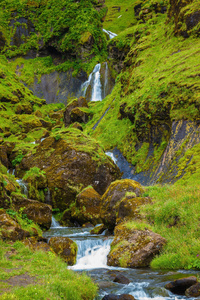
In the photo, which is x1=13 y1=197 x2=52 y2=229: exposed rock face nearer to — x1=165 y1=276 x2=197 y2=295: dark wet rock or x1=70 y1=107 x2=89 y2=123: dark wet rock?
x1=165 y1=276 x2=197 y2=295: dark wet rock

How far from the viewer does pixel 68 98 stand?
228 ft

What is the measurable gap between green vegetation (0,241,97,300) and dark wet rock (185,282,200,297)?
281 cm

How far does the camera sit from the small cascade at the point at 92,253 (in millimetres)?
12859

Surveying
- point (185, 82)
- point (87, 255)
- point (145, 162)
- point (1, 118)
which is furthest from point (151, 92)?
point (1, 118)

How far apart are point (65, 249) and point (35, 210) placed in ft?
17.4

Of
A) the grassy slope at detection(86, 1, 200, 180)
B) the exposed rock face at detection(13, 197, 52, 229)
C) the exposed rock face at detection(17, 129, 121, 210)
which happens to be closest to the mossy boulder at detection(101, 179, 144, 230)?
the exposed rock face at detection(13, 197, 52, 229)

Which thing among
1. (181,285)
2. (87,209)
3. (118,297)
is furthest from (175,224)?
(87,209)

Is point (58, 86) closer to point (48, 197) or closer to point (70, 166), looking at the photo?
point (70, 166)

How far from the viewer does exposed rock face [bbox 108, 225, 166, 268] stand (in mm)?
11914

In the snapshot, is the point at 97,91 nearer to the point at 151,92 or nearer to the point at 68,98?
the point at 68,98

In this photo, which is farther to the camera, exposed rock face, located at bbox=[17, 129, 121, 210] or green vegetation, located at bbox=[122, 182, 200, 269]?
exposed rock face, located at bbox=[17, 129, 121, 210]

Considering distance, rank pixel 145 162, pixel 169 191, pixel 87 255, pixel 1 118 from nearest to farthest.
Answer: pixel 87 255
pixel 169 191
pixel 145 162
pixel 1 118

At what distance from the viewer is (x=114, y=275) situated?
1071cm

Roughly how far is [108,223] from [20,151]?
1740cm
